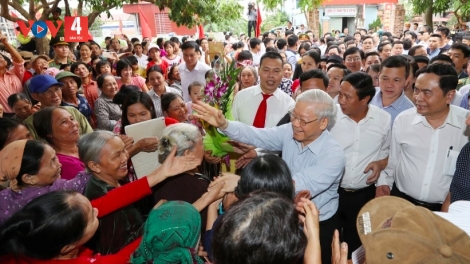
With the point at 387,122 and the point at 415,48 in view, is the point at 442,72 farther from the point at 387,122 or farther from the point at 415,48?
the point at 415,48

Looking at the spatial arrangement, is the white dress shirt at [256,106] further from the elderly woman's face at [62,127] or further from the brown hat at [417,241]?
the brown hat at [417,241]

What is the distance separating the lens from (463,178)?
2.10 m

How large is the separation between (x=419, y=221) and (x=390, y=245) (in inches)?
5.1

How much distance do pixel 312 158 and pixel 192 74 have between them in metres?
3.68

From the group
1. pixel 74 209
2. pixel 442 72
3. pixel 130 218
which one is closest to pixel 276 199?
pixel 74 209

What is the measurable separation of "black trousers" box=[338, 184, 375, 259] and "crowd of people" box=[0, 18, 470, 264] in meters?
0.01

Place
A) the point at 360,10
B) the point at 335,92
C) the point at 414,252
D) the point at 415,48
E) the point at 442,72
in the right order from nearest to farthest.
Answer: the point at 414,252
the point at 442,72
the point at 335,92
the point at 415,48
the point at 360,10

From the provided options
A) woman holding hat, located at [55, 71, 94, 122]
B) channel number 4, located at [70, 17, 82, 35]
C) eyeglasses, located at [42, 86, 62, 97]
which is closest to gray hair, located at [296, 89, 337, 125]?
eyeglasses, located at [42, 86, 62, 97]

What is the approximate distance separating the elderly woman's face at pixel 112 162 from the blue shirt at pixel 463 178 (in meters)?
2.05

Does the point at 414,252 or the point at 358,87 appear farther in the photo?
the point at 358,87

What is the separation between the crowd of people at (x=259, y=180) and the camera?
1206mm

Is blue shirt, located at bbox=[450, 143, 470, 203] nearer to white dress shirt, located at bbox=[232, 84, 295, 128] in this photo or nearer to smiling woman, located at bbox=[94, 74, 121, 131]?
white dress shirt, located at bbox=[232, 84, 295, 128]

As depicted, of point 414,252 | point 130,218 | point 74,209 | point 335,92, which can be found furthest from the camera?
point 335,92

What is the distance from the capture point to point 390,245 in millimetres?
1135
